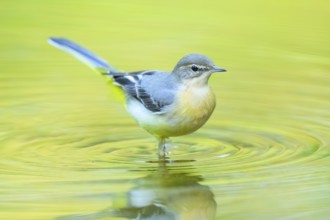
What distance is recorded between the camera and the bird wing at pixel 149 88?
9.19 metres

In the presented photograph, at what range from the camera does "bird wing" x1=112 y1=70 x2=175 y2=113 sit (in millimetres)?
9188

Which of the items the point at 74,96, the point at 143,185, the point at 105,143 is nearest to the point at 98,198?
the point at 143,185

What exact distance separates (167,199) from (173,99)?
162 centimetres

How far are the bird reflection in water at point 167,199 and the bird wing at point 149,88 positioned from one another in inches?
34.8

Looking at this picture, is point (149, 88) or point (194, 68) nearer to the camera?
point (194, 68)

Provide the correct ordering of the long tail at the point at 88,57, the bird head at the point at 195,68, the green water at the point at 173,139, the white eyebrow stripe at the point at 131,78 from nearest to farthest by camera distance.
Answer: the green water at the point at 173,139, the bird head at the point at 195,68, the white eyebrow stripe at the point at 131,78, the long tail at the point at 88,57

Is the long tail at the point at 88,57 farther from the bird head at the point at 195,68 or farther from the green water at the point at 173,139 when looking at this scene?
the bird head at the point at 195,68

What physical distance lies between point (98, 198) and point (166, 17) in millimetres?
6662

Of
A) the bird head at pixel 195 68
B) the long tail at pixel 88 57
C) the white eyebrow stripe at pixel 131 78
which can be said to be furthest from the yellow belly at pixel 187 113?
the long tail at pixel 88 57

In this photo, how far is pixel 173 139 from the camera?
9703 millimetres

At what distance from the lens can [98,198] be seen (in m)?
7.60

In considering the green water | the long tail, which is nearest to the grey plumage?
the long tail

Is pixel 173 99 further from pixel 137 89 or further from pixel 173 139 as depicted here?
pixel 173 139

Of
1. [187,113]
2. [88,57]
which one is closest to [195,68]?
[187,113]
